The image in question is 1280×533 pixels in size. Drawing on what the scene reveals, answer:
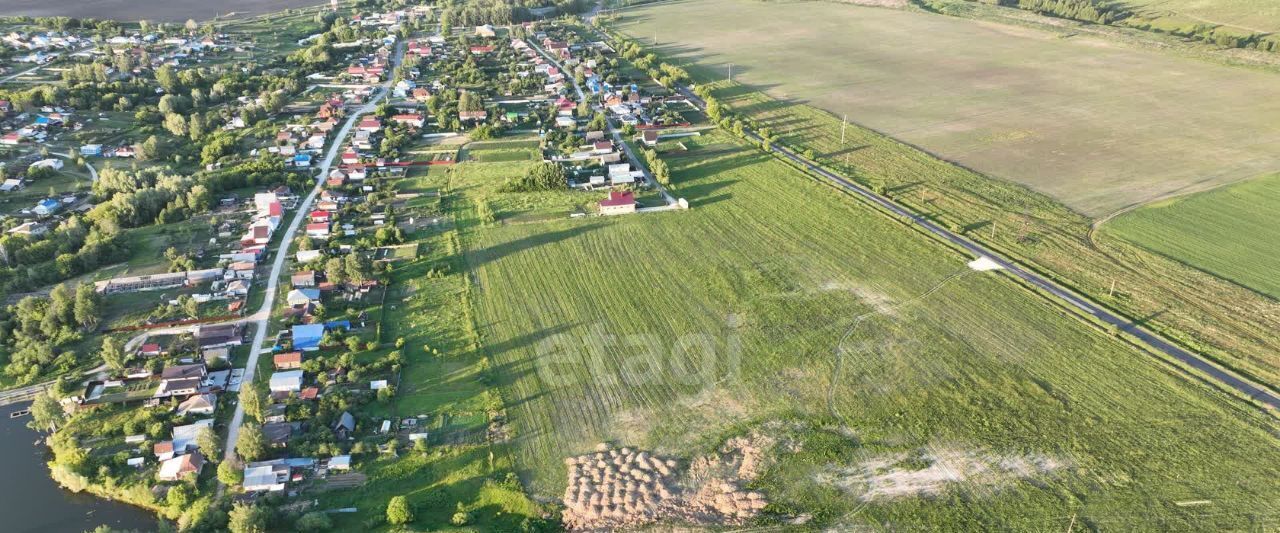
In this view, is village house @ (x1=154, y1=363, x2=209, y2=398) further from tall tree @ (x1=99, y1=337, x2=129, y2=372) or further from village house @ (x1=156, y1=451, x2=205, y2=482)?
village house @ (x1=156, y1=451, x2=205, y2=482)

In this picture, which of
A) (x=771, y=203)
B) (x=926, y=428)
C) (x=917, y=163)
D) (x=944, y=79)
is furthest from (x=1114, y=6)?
(x=926, y=428)

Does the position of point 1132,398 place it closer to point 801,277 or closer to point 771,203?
point 801,277

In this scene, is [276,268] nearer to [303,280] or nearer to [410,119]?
[303,280]

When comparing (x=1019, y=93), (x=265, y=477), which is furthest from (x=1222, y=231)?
(x=265, y=477)

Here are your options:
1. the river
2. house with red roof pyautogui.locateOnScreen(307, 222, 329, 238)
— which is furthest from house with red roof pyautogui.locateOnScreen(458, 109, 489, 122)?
the river

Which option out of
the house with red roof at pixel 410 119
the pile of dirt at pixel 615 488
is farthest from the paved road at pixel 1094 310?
the house with red roof at pixel 410 119
